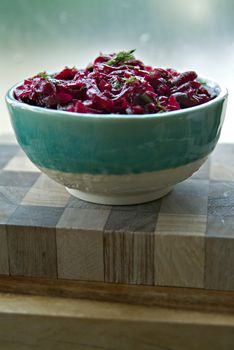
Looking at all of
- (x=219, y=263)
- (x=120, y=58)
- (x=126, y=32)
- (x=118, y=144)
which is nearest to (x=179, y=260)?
(x=219, y=263)

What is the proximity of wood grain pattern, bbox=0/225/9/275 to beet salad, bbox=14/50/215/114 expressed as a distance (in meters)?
0.18

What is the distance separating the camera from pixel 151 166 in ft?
2.67

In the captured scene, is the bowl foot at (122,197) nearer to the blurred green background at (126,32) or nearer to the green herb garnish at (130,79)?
the green herb garnish at (130,79)

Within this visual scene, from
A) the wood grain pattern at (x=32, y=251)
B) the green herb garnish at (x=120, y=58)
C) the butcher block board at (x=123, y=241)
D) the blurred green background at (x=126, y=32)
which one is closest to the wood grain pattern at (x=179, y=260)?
the butcher block board at (x=123, y=241)

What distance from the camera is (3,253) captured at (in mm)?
858

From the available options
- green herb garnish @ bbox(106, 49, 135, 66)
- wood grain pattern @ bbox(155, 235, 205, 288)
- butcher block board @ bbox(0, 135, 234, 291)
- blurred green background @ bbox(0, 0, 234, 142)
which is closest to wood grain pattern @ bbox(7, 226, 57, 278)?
butcher block board @ bbox(0, 135, 234, 291)

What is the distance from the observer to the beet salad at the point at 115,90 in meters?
0.81

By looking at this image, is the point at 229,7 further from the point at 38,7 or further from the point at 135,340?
the point at 135,340

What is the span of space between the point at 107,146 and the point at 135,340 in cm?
25

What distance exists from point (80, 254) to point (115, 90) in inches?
8.8

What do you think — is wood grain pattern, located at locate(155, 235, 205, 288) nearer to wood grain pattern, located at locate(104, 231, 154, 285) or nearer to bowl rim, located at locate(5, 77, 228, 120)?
wood grain pattern, located at locate(104, 231, 154, 285)

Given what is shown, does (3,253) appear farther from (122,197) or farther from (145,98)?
(145,98)

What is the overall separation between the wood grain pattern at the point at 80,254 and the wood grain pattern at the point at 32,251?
0.4 inches

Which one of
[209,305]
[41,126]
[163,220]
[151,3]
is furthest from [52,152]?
[151,3]
